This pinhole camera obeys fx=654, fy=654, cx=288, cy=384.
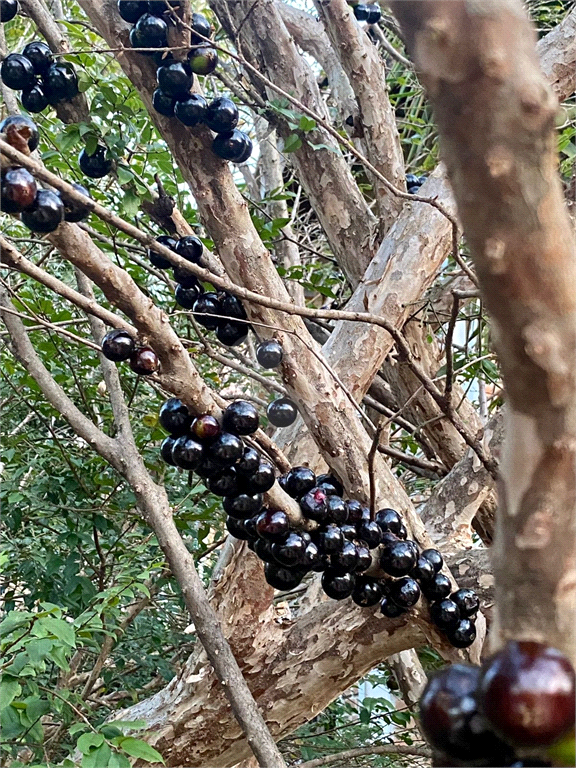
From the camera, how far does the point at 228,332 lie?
1930 millimetres

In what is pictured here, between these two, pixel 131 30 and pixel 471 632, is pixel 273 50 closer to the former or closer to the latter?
pixel 131 30

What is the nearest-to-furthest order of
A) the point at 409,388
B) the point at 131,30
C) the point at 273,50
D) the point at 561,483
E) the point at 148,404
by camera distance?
the point at 561,483 < the point at 131,30 < the point at 273,50 < the point at 409,388 < the point at 148,404

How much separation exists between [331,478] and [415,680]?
5.76 feet

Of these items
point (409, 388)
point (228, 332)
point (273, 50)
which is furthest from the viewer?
point (409, 388)

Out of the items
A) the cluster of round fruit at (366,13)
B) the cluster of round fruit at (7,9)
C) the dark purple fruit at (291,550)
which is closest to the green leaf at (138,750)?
the dark purple fruit at (291,550)

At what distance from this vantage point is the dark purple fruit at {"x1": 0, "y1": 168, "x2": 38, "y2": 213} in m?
1.14

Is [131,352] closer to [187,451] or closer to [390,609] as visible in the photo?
[187,451]

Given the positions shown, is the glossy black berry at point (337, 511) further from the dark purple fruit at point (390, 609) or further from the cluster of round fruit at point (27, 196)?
the cluster of round fruit at point (27, 196)

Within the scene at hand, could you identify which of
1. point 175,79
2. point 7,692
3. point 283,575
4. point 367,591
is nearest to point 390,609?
point 367,591

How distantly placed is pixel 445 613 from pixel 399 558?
0.22 metres

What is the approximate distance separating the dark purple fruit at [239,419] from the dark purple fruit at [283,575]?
414mm

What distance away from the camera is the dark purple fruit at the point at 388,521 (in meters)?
1.72

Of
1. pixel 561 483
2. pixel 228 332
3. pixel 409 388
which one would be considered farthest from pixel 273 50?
pixel 561 483

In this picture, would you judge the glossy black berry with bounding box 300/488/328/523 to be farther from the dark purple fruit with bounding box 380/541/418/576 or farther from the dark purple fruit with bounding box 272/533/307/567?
the dark purple fruit with bounding box 380/541/418/576
